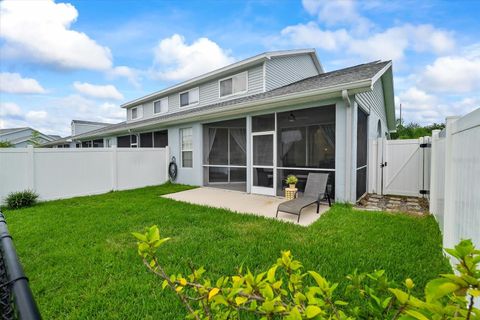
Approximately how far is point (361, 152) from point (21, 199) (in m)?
10.9

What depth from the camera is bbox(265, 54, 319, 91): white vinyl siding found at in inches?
438

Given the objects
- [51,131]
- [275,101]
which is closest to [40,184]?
[275,101]

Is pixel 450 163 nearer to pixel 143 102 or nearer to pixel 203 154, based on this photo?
pixel 203 154

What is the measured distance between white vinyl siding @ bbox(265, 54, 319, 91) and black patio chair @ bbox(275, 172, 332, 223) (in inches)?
222

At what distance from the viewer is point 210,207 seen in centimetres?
681

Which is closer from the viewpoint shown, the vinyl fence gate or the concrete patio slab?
the concrete patio slab

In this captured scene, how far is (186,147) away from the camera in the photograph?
11.2m

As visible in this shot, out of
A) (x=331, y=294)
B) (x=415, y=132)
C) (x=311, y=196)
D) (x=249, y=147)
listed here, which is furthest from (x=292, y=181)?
(x=415, y=132)

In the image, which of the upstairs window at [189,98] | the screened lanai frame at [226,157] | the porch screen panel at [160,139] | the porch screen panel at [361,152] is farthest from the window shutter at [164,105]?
the porch screen panel at [361,152]

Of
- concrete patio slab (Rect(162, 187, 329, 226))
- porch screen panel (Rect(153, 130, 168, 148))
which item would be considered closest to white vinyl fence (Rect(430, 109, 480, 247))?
concrete patio slab (Rect(162, 187, 329, 226))

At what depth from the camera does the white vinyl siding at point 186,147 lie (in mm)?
11014

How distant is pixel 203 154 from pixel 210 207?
4.07 meters

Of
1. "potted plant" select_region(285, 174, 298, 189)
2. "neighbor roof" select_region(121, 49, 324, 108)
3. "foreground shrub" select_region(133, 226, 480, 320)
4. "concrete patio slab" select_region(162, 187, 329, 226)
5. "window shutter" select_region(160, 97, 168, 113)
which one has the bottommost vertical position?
"concrete patio slab" select_region(162, 187, 329, 226)

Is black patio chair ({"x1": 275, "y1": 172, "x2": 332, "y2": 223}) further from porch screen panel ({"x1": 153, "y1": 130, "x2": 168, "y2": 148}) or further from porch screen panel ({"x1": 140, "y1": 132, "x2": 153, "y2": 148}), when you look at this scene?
porch screen panel ({"x1": 140, "y1": 132, "x2": 153, "y2": 148})
